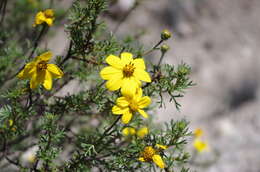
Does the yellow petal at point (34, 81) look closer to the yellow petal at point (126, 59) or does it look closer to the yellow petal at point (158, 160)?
the yellow petal at point (126, 59)

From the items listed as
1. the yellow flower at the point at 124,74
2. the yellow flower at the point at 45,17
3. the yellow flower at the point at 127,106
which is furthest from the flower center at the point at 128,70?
the yellow flower at the point at 45,17

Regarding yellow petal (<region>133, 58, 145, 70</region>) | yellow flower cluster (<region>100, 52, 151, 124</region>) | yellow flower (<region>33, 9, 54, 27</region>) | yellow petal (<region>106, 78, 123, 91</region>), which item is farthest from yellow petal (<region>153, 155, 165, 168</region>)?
yellow flower (<region>33, 9, 54, 27</region>)

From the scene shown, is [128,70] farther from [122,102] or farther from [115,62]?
[122,102]

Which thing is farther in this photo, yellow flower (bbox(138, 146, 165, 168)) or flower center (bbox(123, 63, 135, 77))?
flower center (bbox(123, 63, 135, 77))

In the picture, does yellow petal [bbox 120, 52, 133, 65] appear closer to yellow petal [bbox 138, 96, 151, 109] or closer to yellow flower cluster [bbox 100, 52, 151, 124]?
yellow flower cluster [bbox 100, 52, 151, 124]

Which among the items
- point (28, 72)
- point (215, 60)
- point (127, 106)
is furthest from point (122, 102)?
point (215, 60)

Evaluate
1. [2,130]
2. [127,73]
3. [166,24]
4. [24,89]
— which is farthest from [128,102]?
[166,24]

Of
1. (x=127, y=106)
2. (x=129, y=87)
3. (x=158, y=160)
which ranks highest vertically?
(x=129, y=87)
